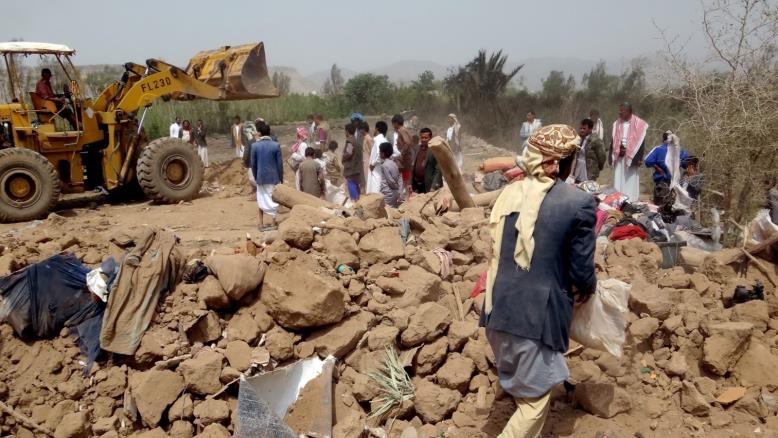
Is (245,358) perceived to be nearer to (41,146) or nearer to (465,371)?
(465,371)

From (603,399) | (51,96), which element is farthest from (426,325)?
(51,96)

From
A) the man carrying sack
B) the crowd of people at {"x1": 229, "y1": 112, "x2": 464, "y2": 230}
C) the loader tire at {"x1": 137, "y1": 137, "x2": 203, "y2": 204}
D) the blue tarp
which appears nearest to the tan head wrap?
the man carrying sack

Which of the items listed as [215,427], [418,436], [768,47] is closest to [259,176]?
[215,427]

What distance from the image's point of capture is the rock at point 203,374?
11.9 ft

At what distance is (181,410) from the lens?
358 centimetres

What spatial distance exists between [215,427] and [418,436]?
49.4 inches

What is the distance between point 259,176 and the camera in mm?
7133

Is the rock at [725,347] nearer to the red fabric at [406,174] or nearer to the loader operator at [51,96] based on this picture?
the red fabric at [406,174]

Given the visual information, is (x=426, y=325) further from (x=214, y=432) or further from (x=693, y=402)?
(x=693, y=402)

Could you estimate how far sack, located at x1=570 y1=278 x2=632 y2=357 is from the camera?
283 centimetres

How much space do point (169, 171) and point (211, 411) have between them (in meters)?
6.95

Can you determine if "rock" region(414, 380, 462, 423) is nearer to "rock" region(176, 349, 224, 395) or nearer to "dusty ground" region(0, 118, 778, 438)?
"dusty ground" region(0, 118, 778, 438)

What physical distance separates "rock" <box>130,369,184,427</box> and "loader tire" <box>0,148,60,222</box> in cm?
615

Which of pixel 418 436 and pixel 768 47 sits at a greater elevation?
pixel 768 47
